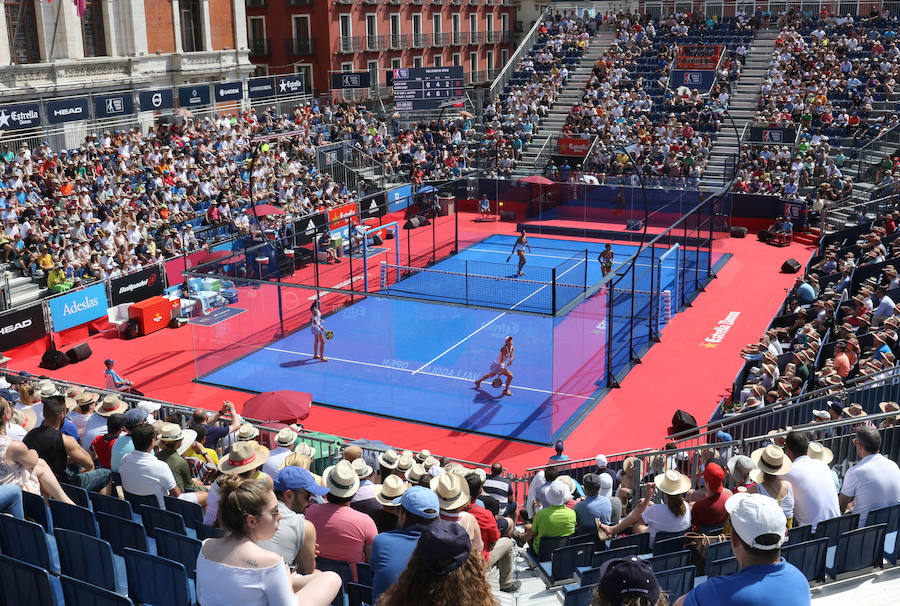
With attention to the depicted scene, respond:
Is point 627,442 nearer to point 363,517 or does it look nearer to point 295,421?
point 295,421

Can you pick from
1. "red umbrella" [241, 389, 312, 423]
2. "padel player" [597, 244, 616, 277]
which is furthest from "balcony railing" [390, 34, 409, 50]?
"red umbrella" [241, 389, 312, 423]

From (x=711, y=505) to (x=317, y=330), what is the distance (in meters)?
14.3

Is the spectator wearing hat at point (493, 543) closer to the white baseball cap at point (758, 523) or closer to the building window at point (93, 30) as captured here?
the white baseball cap at point (758, 523)

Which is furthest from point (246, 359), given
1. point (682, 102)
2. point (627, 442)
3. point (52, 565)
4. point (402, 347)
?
point (682, 102)

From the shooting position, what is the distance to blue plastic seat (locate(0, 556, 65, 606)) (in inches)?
276

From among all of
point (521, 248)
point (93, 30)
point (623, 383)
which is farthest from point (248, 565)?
point (93, 30)

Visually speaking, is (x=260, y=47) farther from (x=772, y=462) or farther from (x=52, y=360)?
(x=772, y=462)

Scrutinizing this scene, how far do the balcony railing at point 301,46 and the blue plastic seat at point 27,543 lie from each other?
51490 millimetres

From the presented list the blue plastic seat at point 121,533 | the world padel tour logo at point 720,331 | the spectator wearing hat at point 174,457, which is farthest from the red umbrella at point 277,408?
the world padel tour logo at point 720,331

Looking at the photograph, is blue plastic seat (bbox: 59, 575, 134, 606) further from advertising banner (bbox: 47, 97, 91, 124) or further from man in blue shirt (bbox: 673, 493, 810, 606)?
advertising banner (bbox: 47, 97, 91, 124)

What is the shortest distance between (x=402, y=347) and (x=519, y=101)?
3427 centimetres

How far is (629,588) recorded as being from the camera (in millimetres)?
4352

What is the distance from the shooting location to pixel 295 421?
19.1 meters

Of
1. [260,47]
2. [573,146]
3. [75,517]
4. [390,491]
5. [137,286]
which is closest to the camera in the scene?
[390,491]
